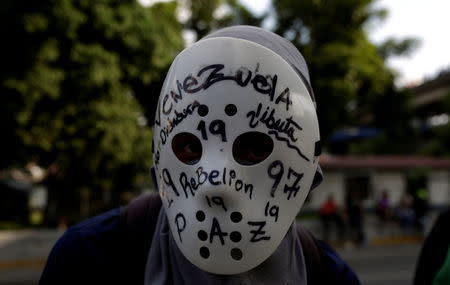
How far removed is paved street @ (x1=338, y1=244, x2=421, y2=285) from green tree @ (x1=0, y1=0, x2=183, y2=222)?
5.20 metres

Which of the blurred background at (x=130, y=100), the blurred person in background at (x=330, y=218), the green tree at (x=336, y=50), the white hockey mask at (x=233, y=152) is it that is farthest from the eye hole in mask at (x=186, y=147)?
the green tree at (x=336, y=50)

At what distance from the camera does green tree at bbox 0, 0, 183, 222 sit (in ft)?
27.9

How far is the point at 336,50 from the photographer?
14.0 metres

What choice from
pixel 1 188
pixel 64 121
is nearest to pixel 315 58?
pixel 64 121

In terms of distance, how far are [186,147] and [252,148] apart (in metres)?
0.17

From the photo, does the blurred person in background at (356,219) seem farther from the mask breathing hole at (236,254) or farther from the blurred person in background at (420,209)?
the mask breathing hole at (236,254)

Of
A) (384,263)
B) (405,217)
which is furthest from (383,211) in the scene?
(384,263)

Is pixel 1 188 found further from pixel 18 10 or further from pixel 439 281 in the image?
pixel 439 281

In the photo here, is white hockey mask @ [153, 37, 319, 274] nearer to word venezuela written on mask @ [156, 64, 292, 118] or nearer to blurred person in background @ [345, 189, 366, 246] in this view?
word venezuela written on mask @ [156, 64, 292, 118]

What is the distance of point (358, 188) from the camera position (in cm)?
1912

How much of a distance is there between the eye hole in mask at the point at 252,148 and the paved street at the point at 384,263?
6.42 m

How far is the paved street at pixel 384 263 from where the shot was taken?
7.22 m

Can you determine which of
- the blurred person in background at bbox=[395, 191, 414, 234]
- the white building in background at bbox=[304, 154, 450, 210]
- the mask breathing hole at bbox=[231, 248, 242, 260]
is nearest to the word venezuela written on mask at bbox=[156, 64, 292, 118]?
the mask breathing hole at bbox=[231, 248, 242, 260]

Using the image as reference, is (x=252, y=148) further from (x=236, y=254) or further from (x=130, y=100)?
(x=130, y=100)
